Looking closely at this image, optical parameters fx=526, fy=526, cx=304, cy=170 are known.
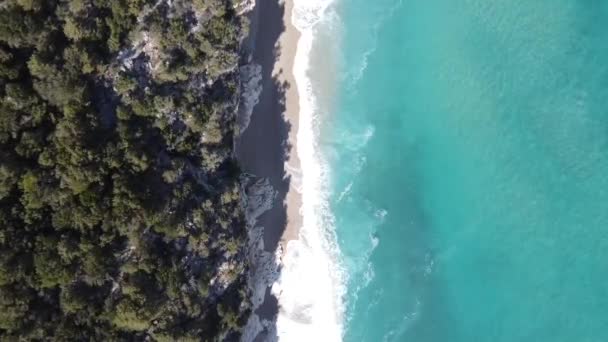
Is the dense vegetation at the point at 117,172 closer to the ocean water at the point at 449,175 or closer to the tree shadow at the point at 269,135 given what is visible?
the tree shadow at the point at 269,135

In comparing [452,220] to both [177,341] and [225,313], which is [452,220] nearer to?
[225,313]

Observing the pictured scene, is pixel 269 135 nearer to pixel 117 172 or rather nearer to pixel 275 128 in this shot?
pixel 275 128

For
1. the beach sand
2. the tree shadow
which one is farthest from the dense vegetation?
the beach sand

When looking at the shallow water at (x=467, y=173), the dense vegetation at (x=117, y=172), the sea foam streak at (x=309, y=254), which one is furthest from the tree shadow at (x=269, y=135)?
the dense vegetation at (x=117, y=172)

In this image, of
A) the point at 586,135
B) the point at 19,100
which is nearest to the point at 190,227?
the point at 19,100

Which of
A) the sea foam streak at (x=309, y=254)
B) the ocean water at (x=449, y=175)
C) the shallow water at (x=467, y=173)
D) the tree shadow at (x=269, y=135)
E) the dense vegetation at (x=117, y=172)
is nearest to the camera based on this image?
the dense vegetation at (x=117, y=172)

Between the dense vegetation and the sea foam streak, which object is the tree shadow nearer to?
the sea foam streak
